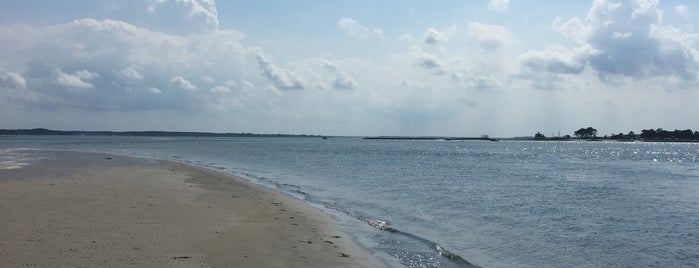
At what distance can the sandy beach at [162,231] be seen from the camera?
11234 millimetres

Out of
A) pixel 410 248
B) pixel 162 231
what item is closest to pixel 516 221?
pixel 410 248

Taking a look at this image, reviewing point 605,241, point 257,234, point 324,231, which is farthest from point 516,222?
point 257,234

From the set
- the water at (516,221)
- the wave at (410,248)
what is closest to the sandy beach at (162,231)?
the wave at (410,248)

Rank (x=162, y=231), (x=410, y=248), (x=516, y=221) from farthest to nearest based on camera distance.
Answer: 1. (x=516, y=221)
2. (x=410, y=248)
3. (x=162, y=231)

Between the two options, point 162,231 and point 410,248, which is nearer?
point 162,231

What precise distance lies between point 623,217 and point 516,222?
5.32m

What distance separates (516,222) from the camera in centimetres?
2028

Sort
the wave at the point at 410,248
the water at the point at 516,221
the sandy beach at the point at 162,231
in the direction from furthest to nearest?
the water at the point at 516,221, the wave at the point at 410,248, the sandy beach at the point at 162,231

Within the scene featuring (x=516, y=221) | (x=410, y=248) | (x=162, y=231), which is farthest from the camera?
(x=516, y=221)

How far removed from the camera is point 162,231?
47.0 ft

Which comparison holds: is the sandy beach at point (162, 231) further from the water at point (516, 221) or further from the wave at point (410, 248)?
the water at point (516, 221)

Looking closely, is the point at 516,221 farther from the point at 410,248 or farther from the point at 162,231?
the point at 162,231

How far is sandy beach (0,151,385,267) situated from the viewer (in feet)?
36.9

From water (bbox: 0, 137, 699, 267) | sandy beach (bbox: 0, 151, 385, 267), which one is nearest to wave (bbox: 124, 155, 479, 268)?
water (bbox: 0, 137, 699, 267)
